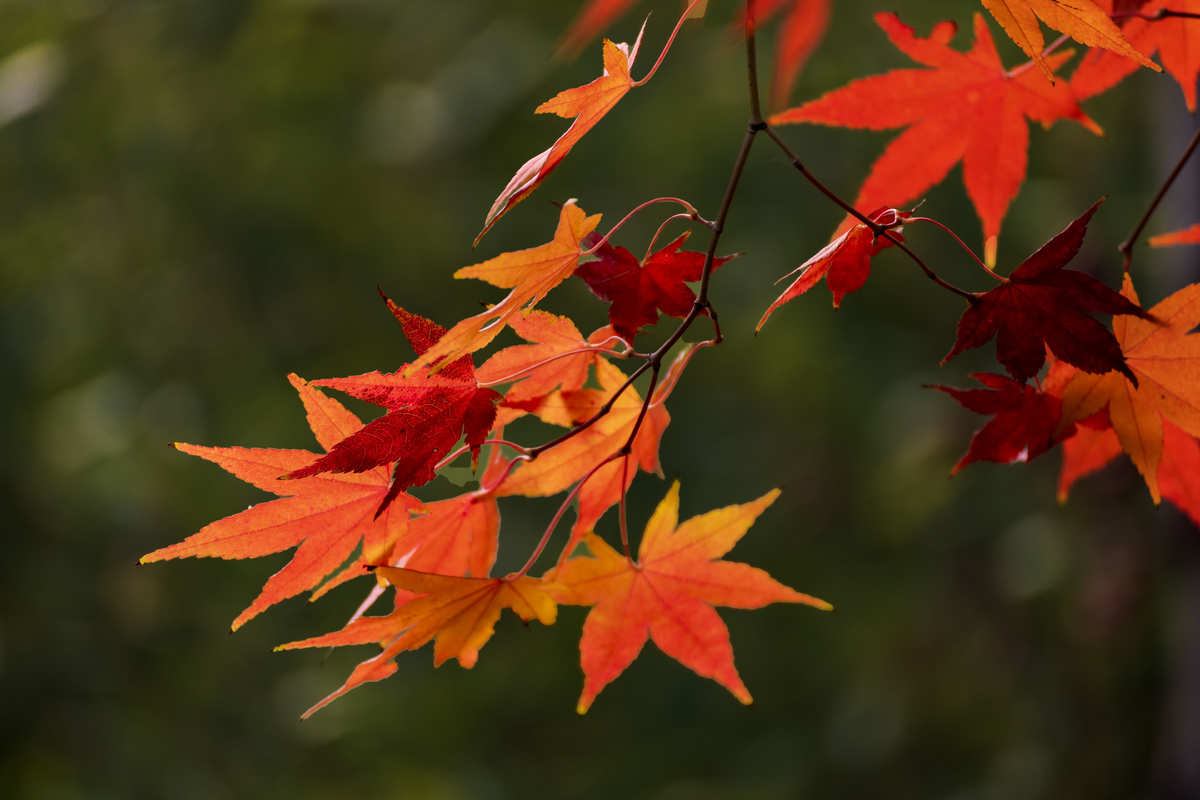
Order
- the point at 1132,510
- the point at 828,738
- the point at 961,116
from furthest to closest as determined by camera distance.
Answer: the point at 828,738 → the point at 1132,510 → the point at 961,116

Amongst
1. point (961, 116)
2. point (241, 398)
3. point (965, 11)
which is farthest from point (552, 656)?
point (961, 116)

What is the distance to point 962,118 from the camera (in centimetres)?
69

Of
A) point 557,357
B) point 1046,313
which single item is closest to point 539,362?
point 557,357

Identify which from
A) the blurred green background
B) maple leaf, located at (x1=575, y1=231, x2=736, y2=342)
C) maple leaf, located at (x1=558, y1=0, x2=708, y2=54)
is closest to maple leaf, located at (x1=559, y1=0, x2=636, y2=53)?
maple leaf, located at (x1=558, y1=0, x2=708, y2=54)

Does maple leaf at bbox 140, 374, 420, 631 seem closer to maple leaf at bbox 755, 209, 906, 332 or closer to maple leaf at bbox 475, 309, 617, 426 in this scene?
maple leaf at bbox 475, 309, 617, 426

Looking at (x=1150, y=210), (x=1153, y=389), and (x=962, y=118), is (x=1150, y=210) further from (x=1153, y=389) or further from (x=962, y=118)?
(x=962, y=118)

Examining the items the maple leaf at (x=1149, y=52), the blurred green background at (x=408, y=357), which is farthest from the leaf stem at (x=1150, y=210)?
the blurred green background at (x=408, y=357)

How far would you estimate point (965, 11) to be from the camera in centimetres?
371

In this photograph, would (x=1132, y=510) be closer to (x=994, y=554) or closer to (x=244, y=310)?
(x=994, y=554)

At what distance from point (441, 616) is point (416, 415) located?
0.11 meters

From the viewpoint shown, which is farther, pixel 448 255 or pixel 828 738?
pixel 448 255

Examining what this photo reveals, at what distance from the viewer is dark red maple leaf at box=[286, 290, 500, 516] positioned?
0.45 m

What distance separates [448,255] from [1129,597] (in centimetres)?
244

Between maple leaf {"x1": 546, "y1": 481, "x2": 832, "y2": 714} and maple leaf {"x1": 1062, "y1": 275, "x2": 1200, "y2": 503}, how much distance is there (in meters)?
0.19
